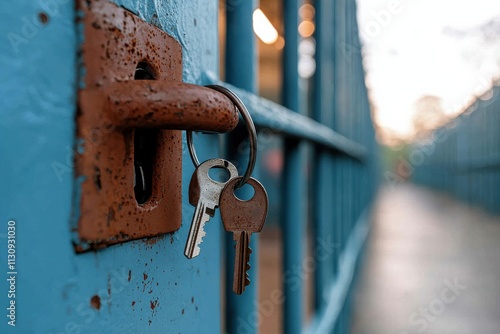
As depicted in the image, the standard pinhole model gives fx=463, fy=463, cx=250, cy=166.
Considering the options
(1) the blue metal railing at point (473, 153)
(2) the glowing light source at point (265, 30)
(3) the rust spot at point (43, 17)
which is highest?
(2) the glowing light source at point (265, 30)

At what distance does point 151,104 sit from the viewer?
272 millimetres

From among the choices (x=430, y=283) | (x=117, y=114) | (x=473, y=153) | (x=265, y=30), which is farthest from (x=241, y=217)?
(x=473, y=153)

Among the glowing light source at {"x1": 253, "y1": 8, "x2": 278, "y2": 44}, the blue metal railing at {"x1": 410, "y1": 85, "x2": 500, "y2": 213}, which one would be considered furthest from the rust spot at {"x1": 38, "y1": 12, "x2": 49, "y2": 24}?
the blue metal railing at {"x1": 410, "y1": 85, "x2": 500, "y2": 213}

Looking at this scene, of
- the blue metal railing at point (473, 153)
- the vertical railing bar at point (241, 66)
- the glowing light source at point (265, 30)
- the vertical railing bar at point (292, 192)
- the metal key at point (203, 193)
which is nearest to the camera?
the metal key at point (203, 193)

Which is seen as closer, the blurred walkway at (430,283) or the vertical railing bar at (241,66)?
the vertical railing bar at (241,66)

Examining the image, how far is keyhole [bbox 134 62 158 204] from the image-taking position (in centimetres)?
32

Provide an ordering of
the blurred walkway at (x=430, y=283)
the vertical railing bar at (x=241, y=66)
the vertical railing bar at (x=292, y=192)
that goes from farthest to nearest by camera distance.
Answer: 1. the blurred walkway at (x=430, y=283)
2. the vertical railing bar at (x=292, y=192)
3. the vertical railing bar at (x=241, y=66)

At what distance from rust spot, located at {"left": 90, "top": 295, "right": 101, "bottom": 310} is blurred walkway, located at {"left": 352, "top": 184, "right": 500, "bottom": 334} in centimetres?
235

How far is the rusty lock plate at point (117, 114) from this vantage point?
258mm

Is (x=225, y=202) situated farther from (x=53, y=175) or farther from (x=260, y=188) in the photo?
(x=53, y=175)

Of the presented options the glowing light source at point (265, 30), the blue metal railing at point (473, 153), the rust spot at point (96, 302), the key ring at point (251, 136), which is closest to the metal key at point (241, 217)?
the key ring at point (251, 136)

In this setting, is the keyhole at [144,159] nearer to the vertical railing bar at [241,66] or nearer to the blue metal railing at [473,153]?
the vertical railing bar at [241,66]

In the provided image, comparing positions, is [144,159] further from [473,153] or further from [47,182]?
[473,153]

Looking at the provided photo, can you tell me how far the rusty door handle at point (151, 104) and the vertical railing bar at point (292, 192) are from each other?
69 centimetres
